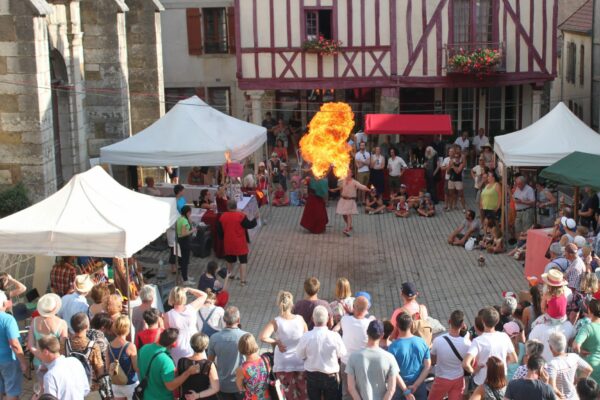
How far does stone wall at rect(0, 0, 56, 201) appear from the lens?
14.8 metres

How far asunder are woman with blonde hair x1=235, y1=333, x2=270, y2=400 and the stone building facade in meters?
8.20

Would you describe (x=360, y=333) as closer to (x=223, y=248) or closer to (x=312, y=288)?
(x=312, y=288)

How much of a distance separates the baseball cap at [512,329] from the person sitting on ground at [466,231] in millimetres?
7479

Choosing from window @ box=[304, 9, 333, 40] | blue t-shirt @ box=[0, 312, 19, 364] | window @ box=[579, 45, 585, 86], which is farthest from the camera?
window @ box=[579, 45, 585, 86]

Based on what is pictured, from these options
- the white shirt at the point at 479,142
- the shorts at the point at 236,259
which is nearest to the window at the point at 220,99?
the white shirt at the point at 479,142

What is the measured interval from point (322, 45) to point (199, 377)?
1733cm

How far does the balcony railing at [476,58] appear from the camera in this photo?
78.5ft

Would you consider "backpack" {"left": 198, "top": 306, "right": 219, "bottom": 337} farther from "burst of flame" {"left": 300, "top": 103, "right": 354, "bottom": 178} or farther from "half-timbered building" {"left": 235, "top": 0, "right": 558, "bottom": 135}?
"half-timbered building" {"left": 235, "top": 0, "right": 558, "bottom": 135}

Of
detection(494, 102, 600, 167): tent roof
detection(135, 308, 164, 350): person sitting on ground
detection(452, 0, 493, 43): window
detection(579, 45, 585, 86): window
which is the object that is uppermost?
detection(452, 0, 493, 43): window

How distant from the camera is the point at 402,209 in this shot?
65.1 ft

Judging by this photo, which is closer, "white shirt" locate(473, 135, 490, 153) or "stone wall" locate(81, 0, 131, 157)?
"stone wall" locate(81, 0, 131, 157)

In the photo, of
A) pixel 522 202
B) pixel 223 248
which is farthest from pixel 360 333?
pixel 522 202

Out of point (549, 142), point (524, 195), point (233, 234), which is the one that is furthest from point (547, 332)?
point (524, 195)

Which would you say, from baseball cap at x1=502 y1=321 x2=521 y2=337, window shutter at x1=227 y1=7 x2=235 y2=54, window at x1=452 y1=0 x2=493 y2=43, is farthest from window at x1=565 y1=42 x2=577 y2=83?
baseball cap at x1=502 y1=321 x2=521 y2=337
